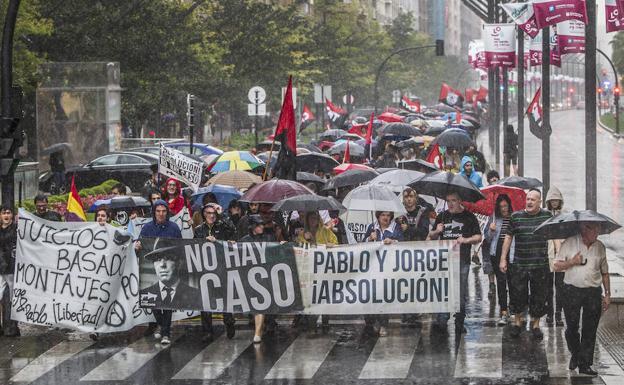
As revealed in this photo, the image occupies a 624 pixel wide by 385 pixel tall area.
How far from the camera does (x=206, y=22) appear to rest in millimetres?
55844

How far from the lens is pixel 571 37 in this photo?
30.7 m

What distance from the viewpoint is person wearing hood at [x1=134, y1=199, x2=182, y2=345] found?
14.8 m

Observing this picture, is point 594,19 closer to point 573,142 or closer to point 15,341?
point 15,341

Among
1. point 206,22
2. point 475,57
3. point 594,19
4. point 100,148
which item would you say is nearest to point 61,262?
point 594,19

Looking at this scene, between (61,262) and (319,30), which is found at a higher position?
(319,30)

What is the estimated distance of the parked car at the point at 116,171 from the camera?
1362 inches

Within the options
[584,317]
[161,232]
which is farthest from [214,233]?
[584,317]

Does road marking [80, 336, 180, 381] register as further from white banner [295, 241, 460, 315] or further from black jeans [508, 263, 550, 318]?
black jeans [508, 263, 550, 318]

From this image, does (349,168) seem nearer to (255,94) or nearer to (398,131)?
(398,131)

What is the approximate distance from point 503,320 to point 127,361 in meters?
4.44

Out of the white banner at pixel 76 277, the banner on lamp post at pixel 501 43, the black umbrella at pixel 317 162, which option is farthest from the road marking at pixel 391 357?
the banner on lamp post at pixel 501 43

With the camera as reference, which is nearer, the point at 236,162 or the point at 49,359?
the point at 49,359

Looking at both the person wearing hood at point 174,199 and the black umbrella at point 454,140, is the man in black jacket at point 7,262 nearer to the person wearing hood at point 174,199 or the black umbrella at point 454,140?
the person wearing hood at point 174,199

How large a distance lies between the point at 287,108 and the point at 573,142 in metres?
53.2
